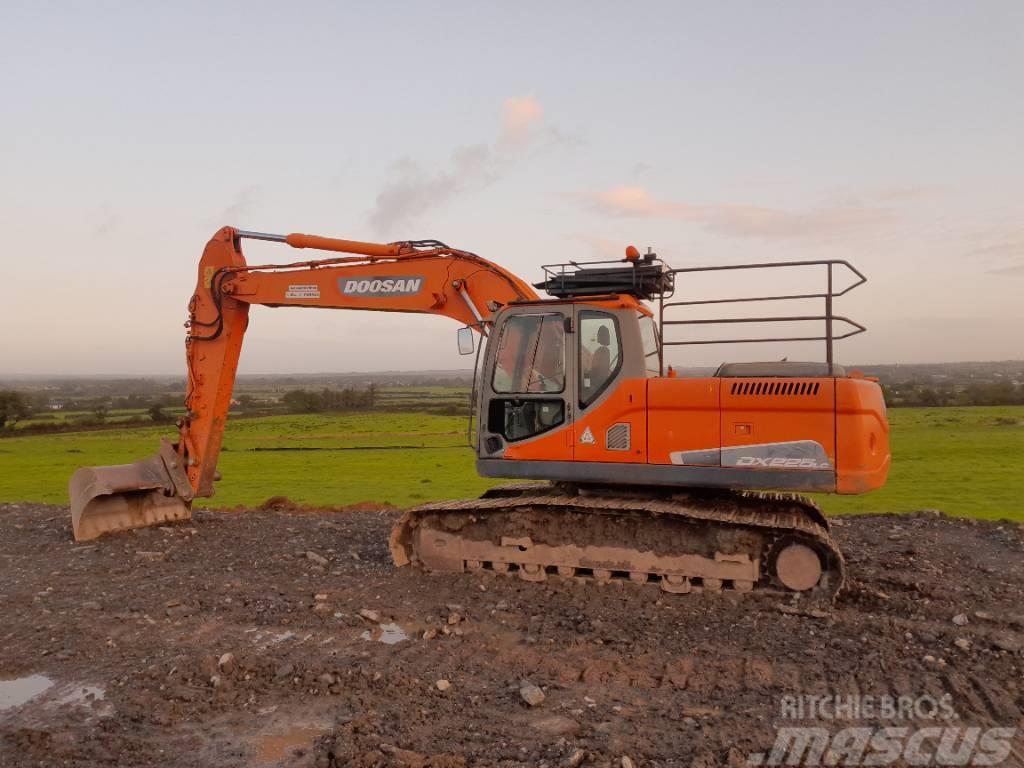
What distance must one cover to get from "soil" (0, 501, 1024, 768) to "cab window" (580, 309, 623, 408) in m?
2.14

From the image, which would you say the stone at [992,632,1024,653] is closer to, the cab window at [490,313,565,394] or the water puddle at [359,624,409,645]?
the cab window at [490,313,565,394]

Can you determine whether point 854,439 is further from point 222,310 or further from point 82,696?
point 222,310

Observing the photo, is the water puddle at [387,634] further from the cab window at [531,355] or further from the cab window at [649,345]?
the cab window at [649,345]

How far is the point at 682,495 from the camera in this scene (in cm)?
827

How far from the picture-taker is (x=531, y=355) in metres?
8.37

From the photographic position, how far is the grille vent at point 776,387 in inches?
291

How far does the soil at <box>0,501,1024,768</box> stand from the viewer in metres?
4.65

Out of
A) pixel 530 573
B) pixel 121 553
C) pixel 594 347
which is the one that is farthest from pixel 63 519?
pixel 594 347

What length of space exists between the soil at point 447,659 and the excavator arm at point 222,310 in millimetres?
1168

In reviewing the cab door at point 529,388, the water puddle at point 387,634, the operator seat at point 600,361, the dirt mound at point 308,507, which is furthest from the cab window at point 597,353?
the dirt mound at point 308,507

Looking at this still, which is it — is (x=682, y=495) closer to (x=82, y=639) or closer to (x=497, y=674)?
(x=497, y=674)

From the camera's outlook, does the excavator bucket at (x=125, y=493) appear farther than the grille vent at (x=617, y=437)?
Yes

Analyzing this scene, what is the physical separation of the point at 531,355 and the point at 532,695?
157 inches

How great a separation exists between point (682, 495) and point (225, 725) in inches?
201
